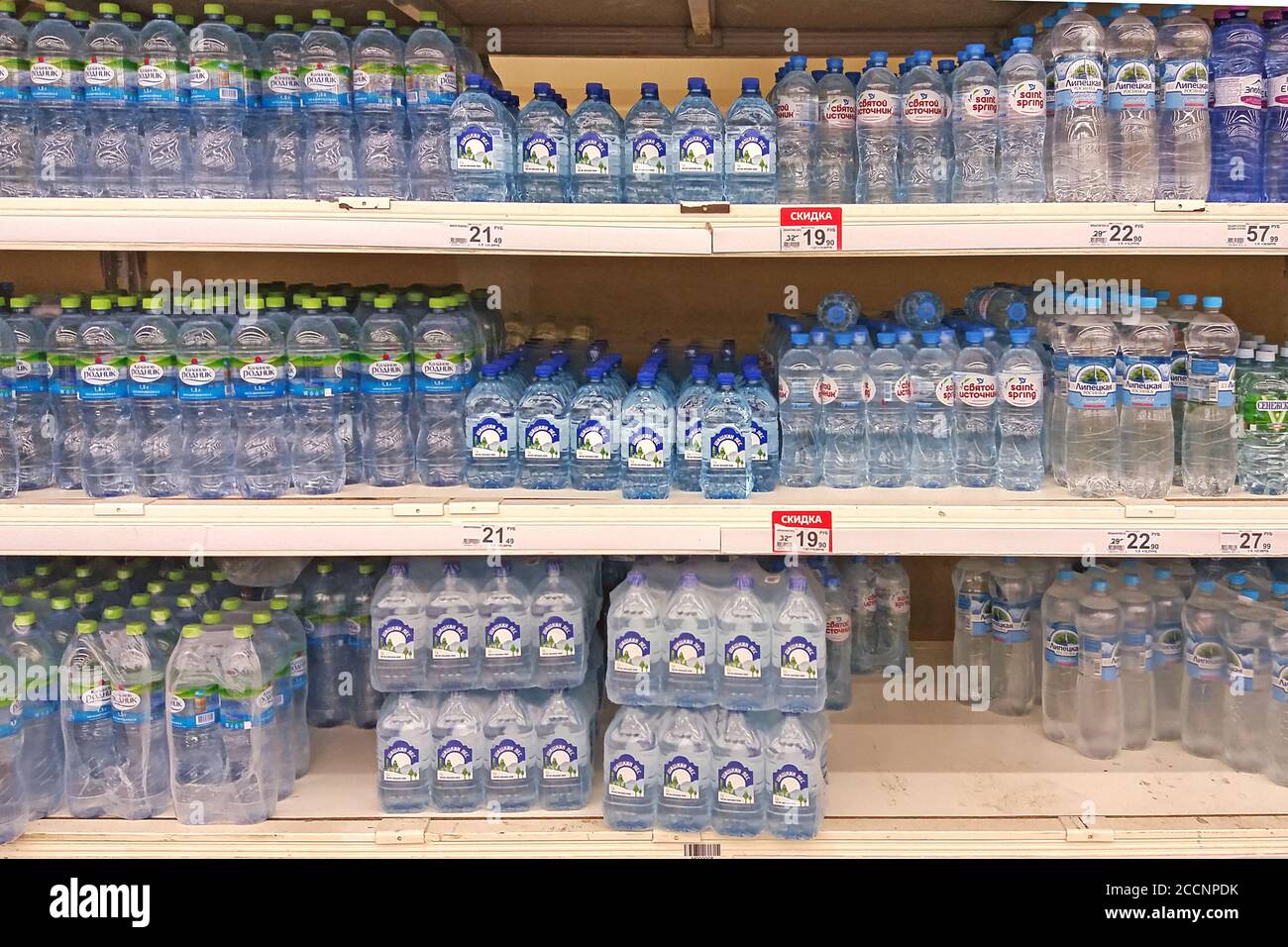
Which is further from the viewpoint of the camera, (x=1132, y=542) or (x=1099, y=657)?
(x=1099, y=657)

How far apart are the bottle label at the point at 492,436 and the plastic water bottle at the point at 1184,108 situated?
5.24 feet

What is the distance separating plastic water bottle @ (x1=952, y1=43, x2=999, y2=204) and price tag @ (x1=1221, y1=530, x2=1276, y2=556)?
91cm

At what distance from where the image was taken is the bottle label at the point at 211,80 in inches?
86.7

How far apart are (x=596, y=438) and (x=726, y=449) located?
0.30m

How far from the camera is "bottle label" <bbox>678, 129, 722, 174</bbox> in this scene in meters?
2.19

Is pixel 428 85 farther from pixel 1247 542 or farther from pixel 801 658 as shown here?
pixel 1247 542

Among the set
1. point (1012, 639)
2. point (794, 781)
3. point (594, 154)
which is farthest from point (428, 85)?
point (1012, 639)

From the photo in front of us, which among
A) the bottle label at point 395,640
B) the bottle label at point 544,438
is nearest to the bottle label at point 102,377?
the bottle label at point 395,640

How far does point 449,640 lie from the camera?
7.59 ft

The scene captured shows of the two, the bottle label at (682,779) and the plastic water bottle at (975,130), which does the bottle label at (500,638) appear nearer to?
the bottle label at (682,779)

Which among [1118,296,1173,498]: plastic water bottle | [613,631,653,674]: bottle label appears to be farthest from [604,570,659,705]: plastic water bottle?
[1118,296,1173,498]: plastic water bottle

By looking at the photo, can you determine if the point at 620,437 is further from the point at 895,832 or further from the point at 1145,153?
the point at 1145,153

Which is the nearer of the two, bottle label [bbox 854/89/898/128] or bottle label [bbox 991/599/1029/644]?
bottle label [bbox 854/89/898/128]

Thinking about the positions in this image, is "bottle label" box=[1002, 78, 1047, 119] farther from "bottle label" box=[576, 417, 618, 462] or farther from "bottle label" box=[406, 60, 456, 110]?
"bottle label" box=[406, 60, 456, 110]
